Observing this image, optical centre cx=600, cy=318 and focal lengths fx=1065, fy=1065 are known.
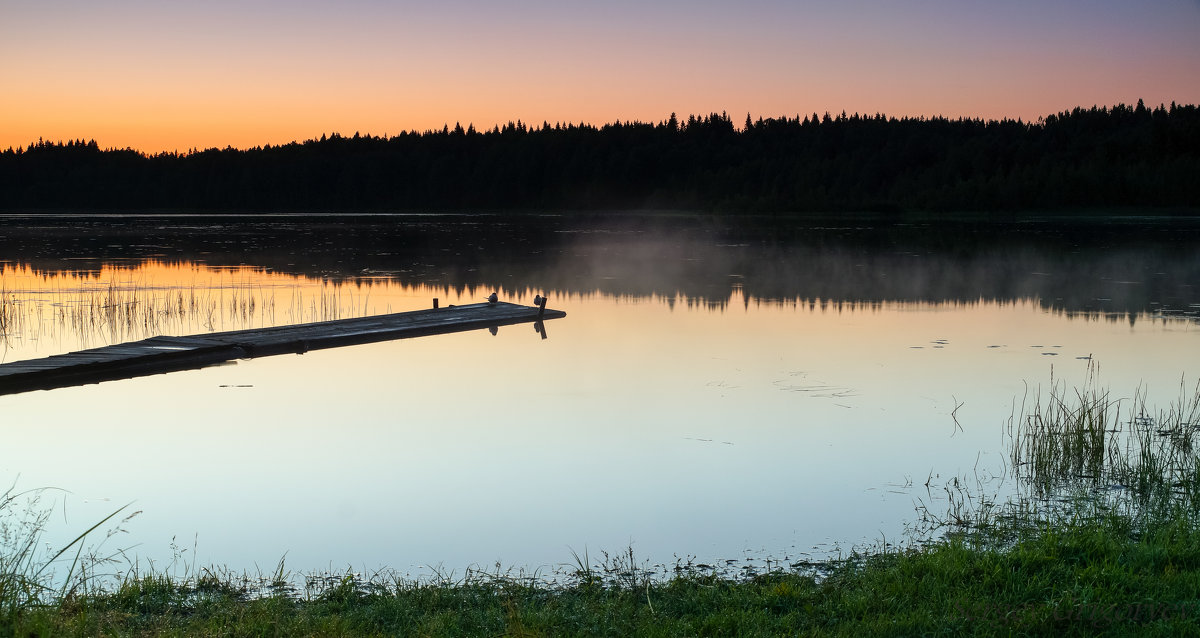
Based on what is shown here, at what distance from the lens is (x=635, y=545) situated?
7.21 metres

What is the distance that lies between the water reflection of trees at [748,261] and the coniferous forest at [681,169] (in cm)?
3253

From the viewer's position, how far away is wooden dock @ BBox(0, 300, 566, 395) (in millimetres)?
13039

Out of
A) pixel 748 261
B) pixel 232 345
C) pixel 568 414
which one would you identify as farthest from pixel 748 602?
pixel 748 261

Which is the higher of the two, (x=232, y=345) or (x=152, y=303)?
(x=152, y=303)

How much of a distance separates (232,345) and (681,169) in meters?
112

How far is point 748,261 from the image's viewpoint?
120 feet

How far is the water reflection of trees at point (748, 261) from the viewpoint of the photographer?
2525cm

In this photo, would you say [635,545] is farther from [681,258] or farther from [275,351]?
[681,258]

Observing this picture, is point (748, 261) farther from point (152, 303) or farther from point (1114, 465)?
point (1114, 465)

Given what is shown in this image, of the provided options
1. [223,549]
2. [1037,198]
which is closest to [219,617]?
[223,549]

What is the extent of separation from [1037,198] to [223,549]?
8641 cm

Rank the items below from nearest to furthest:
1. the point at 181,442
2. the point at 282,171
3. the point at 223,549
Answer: the point at 223,549 < the point at 181,442 < the point at 282,171

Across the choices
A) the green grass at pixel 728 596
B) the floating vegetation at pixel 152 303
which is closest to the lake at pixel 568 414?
the floating vegetation at pixel 152 303

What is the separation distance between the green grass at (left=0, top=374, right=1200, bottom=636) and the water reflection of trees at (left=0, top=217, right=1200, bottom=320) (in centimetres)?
1565
